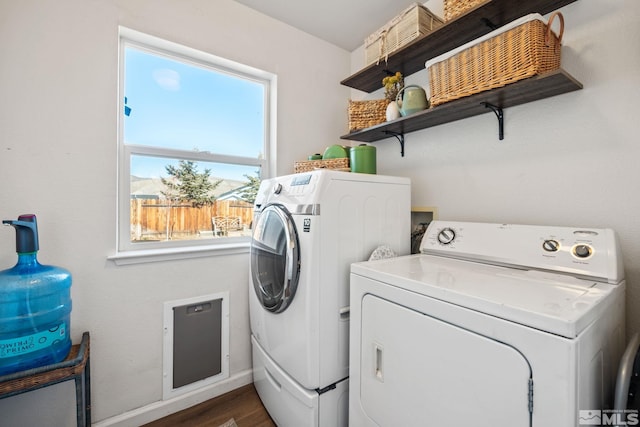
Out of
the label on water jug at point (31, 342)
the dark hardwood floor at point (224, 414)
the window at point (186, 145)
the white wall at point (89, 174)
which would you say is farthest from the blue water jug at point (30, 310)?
the dark hardwood floor at point (224, 414)

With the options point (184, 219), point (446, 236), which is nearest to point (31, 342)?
point (184, 219)

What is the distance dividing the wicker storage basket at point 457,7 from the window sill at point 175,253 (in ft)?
5.82

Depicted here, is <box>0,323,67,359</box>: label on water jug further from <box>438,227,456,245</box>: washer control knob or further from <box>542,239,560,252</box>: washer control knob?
<box>542,239,560,252</box>: washer control knob

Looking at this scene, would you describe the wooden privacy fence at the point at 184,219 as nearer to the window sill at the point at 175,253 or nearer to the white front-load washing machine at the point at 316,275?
the window sill at the point at 175,253

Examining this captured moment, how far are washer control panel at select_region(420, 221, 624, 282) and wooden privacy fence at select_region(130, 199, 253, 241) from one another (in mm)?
1302

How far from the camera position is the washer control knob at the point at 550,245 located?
1.07 m

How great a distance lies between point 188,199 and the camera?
1.85 metres

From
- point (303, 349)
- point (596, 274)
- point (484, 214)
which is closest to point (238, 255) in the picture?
point (303, 349)

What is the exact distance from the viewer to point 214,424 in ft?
5.11

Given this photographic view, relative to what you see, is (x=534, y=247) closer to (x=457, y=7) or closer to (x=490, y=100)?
(x=490, y=100)

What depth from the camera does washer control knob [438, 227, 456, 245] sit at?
143cm

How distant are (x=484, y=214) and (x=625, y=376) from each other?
0.89 metres

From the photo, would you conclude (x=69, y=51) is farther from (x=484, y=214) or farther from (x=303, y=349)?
(x=484, y=214)

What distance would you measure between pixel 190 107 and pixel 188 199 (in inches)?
24.4
